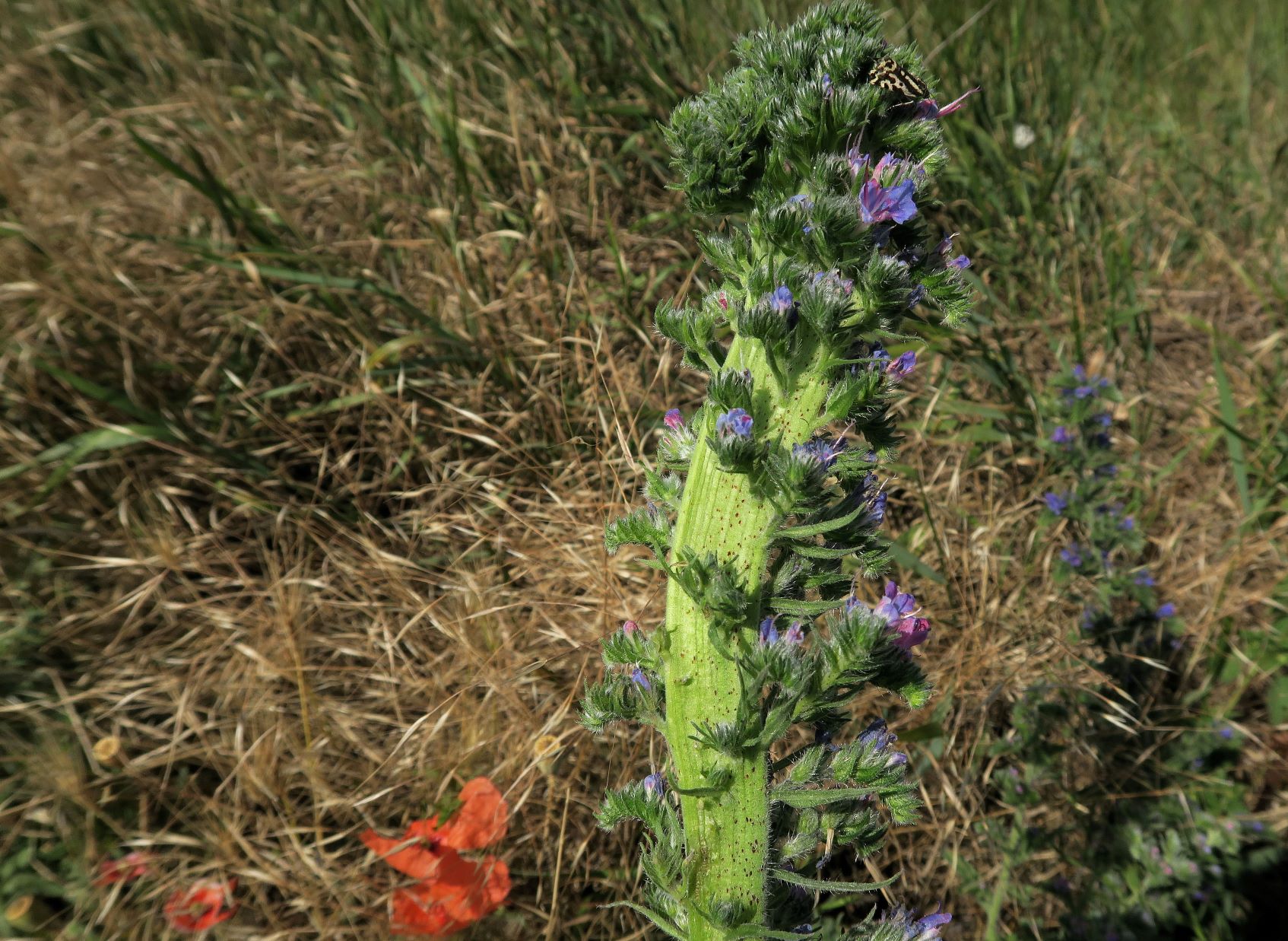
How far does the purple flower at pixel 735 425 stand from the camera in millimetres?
1288

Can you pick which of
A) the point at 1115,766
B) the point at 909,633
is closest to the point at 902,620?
the point at 909,633

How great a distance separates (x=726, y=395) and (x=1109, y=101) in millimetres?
3320

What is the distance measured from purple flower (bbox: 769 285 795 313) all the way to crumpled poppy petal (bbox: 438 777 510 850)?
1.43m

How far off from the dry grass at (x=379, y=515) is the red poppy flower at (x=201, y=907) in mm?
65

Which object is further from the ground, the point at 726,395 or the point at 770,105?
the point at 770,105

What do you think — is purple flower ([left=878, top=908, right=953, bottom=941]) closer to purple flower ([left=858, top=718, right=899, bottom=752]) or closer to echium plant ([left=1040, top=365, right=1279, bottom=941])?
purple flower ([left=858, top=718, right=899, bottom=752])

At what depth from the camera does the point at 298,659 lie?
2.56 metres

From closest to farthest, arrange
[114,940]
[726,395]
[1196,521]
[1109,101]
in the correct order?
[726,395] < [114,940] < [1196,521] < [1109,101]

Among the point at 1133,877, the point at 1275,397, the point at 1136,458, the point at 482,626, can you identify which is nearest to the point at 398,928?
the point at 482,626

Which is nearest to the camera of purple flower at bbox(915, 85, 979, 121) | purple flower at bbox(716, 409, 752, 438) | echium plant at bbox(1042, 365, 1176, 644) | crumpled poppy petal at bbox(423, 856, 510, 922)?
purple flower at bbox(716, 409, 752, 438)

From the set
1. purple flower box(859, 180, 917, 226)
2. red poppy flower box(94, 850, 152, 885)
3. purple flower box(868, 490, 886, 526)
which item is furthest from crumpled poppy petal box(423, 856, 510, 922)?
purple flower box(859, 180, 917, 226)

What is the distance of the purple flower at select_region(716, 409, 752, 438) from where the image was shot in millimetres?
1288

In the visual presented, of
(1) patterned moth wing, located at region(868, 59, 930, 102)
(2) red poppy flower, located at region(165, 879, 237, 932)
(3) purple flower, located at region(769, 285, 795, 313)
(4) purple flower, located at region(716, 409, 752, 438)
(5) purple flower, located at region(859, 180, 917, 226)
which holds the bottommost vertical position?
(2) red poppy flower, located at region(165, 879, 237, 932)

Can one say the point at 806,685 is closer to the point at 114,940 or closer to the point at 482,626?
the point at 482,626
